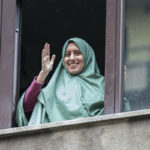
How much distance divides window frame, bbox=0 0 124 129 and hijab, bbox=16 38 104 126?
0.17 m

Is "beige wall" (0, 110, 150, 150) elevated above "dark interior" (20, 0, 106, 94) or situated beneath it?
situated beneath

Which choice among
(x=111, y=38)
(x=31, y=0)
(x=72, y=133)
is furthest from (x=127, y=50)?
→ (x=31, y=0)

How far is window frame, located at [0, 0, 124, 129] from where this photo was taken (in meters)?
10.6

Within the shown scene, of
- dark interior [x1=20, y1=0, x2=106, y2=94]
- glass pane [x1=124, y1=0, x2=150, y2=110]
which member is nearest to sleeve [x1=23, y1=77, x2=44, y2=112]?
glass pane [x1=124, y1=0, x2=150, y2=110]

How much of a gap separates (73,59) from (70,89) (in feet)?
1.06

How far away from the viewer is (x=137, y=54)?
1062 cm

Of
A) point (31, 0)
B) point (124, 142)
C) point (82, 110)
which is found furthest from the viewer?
point (31, 0)

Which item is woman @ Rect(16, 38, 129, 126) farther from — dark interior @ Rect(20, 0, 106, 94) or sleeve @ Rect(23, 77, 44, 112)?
dark interior @ Rect(20, 0, 106, 94)

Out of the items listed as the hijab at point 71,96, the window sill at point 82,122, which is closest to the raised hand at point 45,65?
the hijab at point 71,96

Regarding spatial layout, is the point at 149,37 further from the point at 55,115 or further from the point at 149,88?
the point at 55,115

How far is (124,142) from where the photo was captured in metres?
10.2

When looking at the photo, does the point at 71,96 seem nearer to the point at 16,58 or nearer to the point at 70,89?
the point at 70,89

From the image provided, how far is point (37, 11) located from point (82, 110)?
2.08 m

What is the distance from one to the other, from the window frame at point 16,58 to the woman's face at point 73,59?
20.1 inches
